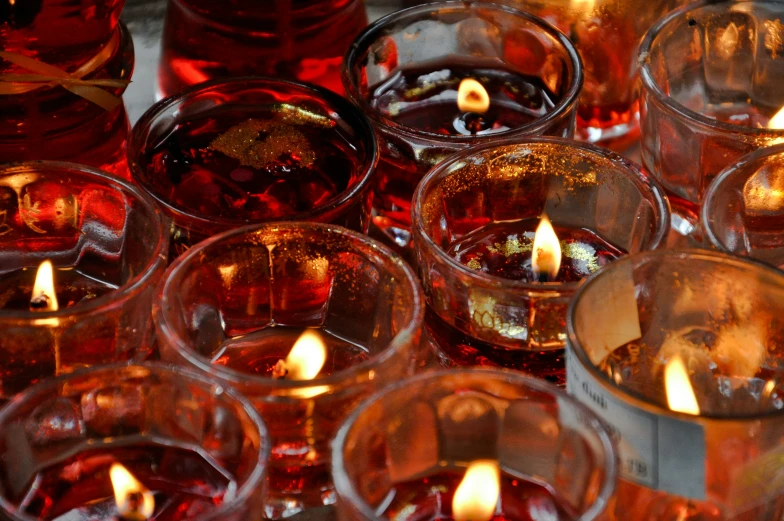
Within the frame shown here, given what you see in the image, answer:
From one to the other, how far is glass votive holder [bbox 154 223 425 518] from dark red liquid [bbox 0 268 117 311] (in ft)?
0.31

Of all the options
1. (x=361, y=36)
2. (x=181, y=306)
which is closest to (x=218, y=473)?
(x=181, y=306)

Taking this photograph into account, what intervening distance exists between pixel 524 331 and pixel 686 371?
0.08 meters

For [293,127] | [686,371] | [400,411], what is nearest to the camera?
[400,411]

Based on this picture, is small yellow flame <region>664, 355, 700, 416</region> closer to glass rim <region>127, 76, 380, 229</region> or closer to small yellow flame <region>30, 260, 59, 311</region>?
glass rim <region>127, 76, 380, 229</region>

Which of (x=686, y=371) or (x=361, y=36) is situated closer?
(x=686, y=371)

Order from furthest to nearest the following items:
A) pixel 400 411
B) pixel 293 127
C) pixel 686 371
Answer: pixel 293 127 < pixel 686 371 < pixel 400 411

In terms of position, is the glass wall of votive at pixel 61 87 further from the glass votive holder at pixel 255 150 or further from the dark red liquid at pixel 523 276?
the dark red liquid at pixel 523 276

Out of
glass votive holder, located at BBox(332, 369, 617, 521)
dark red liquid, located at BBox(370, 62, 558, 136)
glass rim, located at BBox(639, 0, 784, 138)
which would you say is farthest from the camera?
dark red liquid, located at BBox(370, 62, 558, 136)

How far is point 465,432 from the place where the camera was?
0.50 meters

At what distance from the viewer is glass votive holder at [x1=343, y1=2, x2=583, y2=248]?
74cm

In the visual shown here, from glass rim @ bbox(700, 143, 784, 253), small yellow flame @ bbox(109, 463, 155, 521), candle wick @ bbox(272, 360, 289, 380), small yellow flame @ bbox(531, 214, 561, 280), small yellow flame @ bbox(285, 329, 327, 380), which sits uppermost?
glass rim @ bbox(700, 143, 784, 253)

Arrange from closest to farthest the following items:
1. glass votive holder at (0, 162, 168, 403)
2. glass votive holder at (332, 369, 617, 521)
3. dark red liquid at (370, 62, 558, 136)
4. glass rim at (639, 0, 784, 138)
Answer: glass votive holder at (332, 369, 617, 521), glass votive holder at (0, 162, 168, 403), glass rim at (639, 0, 784, 138), dark red liquid at (370, 62, 558, 136)

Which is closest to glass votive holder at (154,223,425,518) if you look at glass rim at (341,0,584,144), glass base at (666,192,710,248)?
glass rim at (341,0,584,144)

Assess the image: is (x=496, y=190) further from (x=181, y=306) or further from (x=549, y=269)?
(x=181, y=306)
